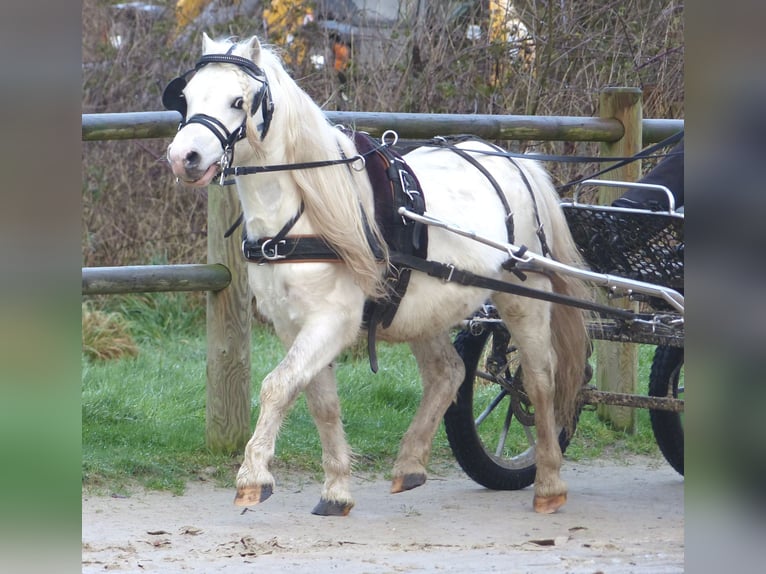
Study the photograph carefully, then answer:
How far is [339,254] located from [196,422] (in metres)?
2.24

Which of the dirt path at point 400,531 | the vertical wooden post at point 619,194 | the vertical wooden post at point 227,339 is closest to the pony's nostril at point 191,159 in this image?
the dirt path at point 400,531

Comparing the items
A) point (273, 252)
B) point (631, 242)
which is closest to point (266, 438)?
point (273, 252)

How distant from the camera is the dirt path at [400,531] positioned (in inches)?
156

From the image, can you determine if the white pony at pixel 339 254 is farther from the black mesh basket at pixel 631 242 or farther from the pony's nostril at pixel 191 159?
the black mesh basket at pixel 631 242

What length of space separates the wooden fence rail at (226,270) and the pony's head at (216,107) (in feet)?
4.40

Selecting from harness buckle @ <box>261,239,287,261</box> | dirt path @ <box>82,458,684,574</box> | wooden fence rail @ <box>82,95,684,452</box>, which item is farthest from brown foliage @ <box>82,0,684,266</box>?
harness buckle @ <box>261,239,287,261</box>

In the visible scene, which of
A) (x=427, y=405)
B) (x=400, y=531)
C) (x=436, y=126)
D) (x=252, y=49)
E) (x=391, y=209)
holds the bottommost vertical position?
(x=400, y=531)

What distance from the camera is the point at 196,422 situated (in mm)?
5891

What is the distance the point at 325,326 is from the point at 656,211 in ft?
4.64

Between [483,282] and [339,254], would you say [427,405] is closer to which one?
[483,282]

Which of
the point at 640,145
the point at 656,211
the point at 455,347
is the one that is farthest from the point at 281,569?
the point at 640,145

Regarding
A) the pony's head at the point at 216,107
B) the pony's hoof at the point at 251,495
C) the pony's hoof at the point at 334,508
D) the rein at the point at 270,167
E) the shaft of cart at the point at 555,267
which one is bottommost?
the pony's hoof at the point at 334,508
